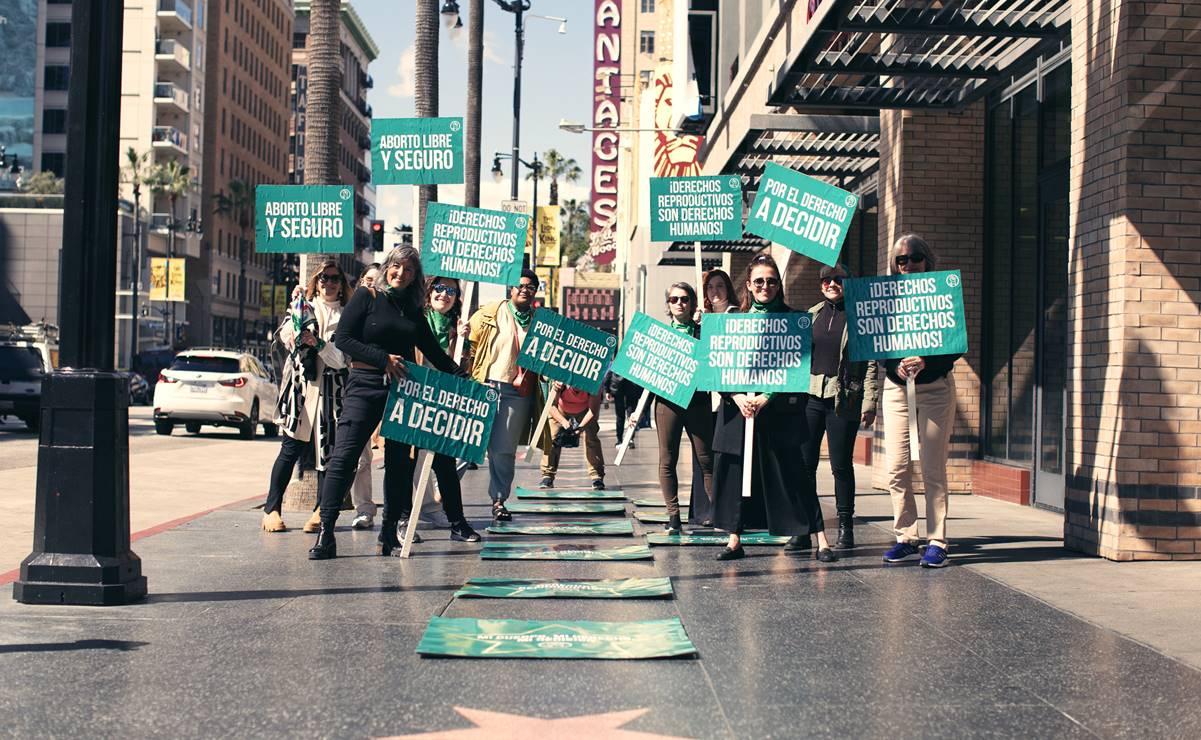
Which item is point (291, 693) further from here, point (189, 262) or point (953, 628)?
point (189, 262)

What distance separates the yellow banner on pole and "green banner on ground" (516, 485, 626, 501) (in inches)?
1434

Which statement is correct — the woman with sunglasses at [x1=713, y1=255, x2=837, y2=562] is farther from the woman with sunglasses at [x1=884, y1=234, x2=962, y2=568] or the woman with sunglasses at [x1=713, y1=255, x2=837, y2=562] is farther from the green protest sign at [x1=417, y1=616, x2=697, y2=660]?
the green protest sign at [x1=417, y1=616, x2=697, y2=660]

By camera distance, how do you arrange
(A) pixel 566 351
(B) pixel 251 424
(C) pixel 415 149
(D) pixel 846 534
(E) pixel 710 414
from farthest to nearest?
(B) pixel 251 424
(C) pixel 415 149
(A) pixel 566 351
(E) pixel 710 414
(D) pixel 846 534

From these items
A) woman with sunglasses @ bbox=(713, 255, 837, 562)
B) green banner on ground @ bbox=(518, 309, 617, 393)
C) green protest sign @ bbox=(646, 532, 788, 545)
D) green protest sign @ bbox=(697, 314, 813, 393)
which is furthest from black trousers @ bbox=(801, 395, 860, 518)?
green banner on ground @ bbox=(518, 309, 617, 393)

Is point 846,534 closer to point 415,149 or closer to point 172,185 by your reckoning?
point 415,149

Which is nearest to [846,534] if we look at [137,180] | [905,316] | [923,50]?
[905,316]

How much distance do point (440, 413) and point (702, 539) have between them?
7.41 ft

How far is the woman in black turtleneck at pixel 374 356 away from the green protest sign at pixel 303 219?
2.53 m

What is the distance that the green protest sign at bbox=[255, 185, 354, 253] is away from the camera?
12.3m

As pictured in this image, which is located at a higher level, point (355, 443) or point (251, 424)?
point (355, 443)

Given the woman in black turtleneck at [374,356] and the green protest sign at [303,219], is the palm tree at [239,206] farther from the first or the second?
the woman in black turtleneck at [374,356]

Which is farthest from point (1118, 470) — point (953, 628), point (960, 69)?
point (960, 69)

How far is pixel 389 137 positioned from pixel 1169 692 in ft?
28.3

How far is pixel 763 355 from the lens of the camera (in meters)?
9.83
